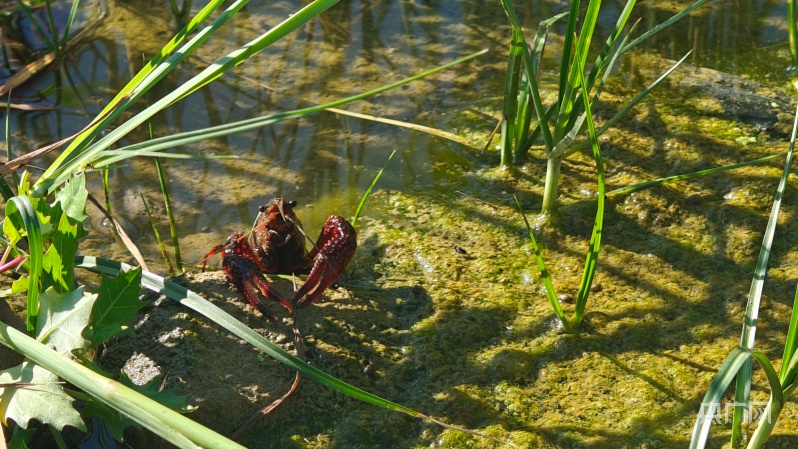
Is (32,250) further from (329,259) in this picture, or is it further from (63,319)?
(329,259)

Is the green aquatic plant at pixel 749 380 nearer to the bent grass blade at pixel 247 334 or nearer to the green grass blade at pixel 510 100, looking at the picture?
the bent grass blade at pixel 247 334

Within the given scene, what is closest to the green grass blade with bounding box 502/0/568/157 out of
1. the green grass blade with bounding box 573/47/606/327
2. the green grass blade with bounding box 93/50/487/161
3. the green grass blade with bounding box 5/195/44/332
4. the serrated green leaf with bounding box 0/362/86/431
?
the green grass blade with bounding box 573/47/606/327

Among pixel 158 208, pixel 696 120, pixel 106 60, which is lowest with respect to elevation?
pixel 158 208

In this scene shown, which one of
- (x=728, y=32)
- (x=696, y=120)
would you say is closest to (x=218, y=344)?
(x=696, y=120)

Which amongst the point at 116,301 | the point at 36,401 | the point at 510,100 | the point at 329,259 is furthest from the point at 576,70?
the point at 36,401

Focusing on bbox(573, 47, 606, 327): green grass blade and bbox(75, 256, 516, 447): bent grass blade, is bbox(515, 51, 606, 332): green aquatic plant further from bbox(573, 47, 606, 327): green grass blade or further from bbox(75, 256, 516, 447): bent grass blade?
bbox(75, 256, 516, 447): bent grass blade

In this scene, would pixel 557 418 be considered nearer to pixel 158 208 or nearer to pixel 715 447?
pixel 715 447
